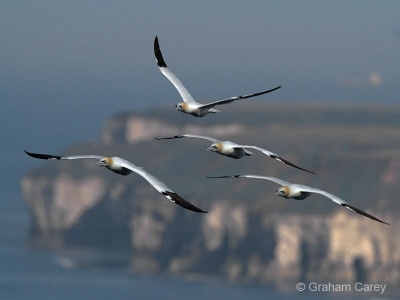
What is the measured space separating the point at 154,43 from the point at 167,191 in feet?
74.3

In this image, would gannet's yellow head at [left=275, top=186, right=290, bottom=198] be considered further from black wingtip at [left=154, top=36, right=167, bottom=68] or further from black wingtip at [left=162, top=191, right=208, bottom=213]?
black wingtip at [left=154, top=36, right=167, bottom=68]

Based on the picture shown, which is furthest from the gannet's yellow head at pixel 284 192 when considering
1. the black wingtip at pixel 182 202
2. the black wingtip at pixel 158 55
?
the black wingtip at pixel 158 55

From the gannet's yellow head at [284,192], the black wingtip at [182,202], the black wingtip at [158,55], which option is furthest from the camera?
the black wingtip at [158,55]

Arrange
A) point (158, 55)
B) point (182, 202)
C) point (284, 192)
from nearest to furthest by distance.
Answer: point (182, 202)
point (284, 192)
point (158, 55)

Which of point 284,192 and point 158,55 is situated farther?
point 158,55

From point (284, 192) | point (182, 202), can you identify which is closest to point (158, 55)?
point (284, 192)

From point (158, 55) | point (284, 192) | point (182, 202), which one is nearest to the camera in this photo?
point (182, 202)

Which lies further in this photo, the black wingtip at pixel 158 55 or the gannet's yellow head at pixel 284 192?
the black wingtip at pixel 158 55

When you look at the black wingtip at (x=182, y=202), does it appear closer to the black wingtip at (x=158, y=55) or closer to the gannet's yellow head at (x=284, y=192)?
the gannet's yellow head at (x=284, y=192)

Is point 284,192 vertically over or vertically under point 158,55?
under

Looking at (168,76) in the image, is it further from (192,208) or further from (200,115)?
(192,208)

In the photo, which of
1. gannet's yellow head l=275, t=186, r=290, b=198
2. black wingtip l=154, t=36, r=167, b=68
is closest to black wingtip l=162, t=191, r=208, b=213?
gannet's yellow head l=275, t=186, r=290, b=198

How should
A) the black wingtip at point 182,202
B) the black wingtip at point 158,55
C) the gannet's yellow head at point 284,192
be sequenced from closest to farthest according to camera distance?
the black wingtip at point 182,202
the gannet's yellow head at point 284,192
the black wingtip at point 158,55

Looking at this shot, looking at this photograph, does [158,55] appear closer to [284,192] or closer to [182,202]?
[284,192]
